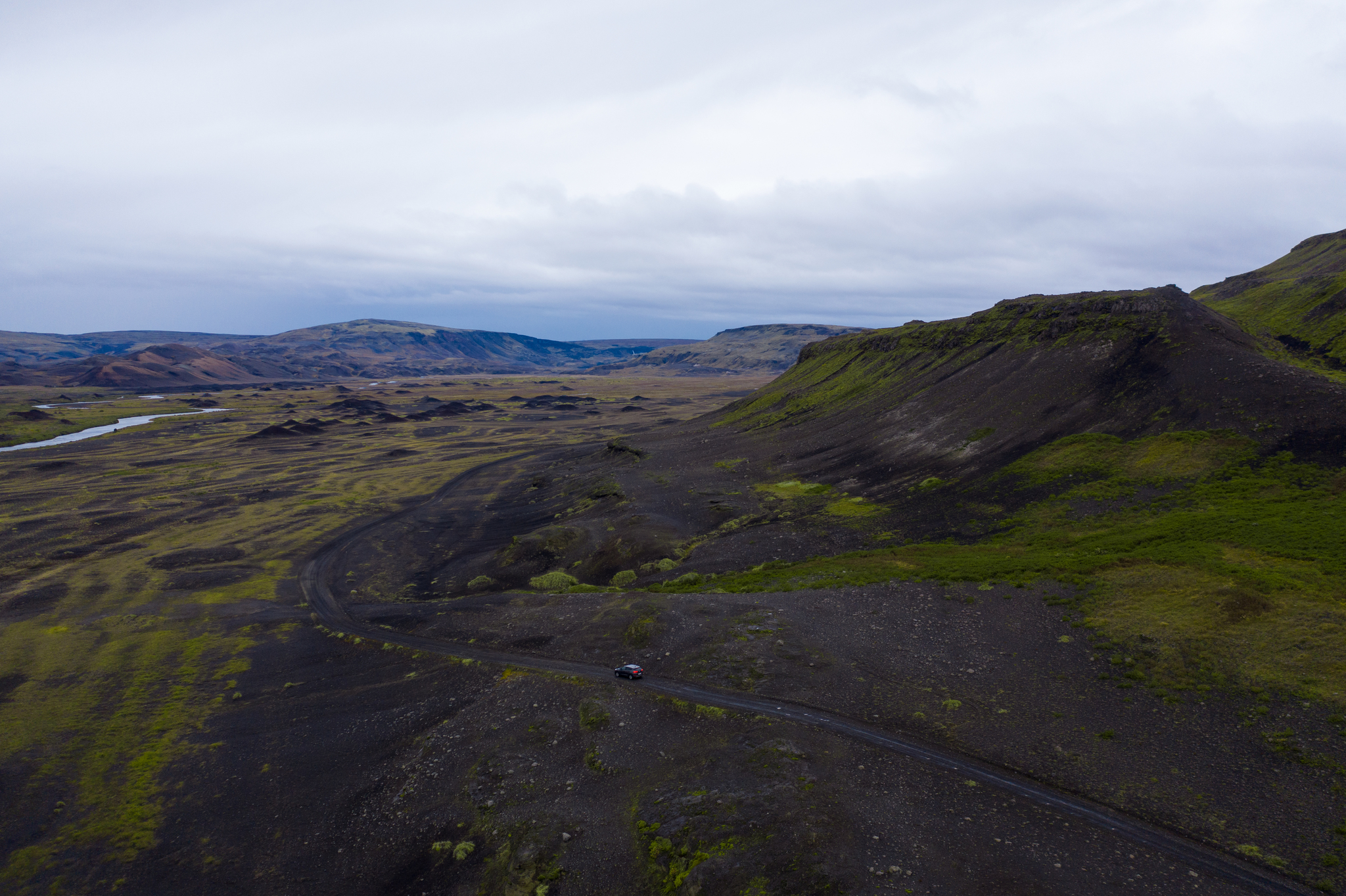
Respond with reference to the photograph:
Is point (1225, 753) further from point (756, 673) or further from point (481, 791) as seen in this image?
point (481, 791)

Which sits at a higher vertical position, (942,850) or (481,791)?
(942,850)

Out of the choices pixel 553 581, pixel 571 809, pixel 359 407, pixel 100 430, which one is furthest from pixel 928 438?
pixel 100 430

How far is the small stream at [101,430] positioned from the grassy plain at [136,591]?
14.2 ft

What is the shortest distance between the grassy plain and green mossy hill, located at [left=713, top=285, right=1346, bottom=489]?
58112mm

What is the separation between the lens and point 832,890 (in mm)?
18156

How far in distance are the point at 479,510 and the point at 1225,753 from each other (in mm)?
73282

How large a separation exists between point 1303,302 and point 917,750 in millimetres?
92849

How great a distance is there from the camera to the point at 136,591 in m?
50.0

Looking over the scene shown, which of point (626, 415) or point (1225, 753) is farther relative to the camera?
point (626, 415)

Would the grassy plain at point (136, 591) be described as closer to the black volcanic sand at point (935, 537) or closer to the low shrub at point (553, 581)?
the black volcanic sand at point (935, 537)

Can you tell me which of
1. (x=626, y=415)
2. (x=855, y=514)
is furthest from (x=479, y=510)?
(x=626, y=415)

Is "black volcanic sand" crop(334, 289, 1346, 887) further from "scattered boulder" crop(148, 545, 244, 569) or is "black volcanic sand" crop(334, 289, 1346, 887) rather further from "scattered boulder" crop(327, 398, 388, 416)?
"scattered boulder" crop(327, 398, 388, 416)

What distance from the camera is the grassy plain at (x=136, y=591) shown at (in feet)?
89.6

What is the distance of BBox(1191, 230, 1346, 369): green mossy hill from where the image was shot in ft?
215
